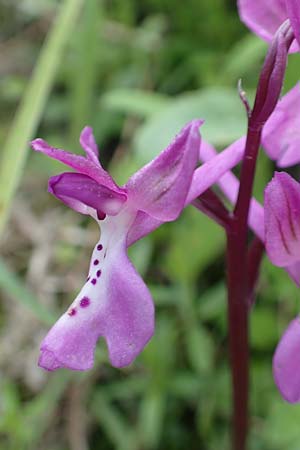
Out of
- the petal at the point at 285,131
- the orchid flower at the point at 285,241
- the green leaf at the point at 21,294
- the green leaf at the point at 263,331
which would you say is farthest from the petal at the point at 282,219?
the green leaf at the point at 263,331

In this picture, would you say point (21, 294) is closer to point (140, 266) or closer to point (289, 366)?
point (140, 266)

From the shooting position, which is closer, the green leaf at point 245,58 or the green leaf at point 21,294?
the green leaf at point 21,294

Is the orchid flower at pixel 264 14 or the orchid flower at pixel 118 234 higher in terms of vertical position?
the orchid flower at pixel 264 14

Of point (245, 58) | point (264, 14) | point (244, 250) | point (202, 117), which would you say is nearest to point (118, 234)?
point (244, 250)

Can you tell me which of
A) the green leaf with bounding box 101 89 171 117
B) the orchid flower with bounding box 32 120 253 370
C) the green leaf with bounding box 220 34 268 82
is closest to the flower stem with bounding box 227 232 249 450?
the orchid flower with bounding box 32 120 253 370

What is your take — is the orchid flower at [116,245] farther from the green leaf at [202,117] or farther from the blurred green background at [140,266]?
the green leaf at [202,117]

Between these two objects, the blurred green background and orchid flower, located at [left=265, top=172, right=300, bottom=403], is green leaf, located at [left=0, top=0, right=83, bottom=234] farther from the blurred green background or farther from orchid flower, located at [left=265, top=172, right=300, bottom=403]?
orchid flower, located at [left=265, top=172, right=300, bottom=403]

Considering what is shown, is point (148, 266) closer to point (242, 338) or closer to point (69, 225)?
point (69, 225)
